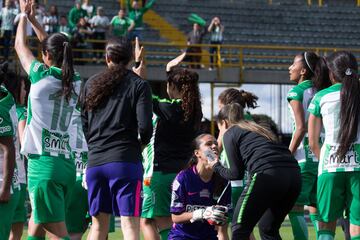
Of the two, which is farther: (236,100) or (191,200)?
(236,100)

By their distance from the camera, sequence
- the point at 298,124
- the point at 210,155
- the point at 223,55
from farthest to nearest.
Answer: the point at 223,55
the point at 298,124
the point at 210,155

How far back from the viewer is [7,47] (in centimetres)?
2403

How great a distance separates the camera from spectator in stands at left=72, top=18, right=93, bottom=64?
2558 cm

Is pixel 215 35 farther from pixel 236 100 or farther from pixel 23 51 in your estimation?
pixel 23 51

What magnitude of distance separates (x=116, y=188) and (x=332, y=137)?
1.92 meters

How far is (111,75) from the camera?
7.77 meters

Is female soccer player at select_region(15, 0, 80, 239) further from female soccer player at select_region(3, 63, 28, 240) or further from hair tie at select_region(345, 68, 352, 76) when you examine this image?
hair tie at select_region(345, 68, 352, 76)

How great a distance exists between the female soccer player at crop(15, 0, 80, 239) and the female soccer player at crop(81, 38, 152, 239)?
0.38 metres

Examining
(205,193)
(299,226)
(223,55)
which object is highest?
(205,193)

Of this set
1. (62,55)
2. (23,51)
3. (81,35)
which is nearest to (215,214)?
(62,55)

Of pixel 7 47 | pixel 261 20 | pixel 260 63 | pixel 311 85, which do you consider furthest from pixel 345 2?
pixel 311 85

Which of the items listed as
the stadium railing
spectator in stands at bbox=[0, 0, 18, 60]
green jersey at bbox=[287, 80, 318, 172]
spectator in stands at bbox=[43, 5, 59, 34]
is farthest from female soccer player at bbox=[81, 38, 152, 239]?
spectator in stands at bbox=[43, 5, 59, 34]

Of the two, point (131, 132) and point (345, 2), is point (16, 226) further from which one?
point (345, 2)

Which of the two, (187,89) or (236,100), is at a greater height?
(187,89)
